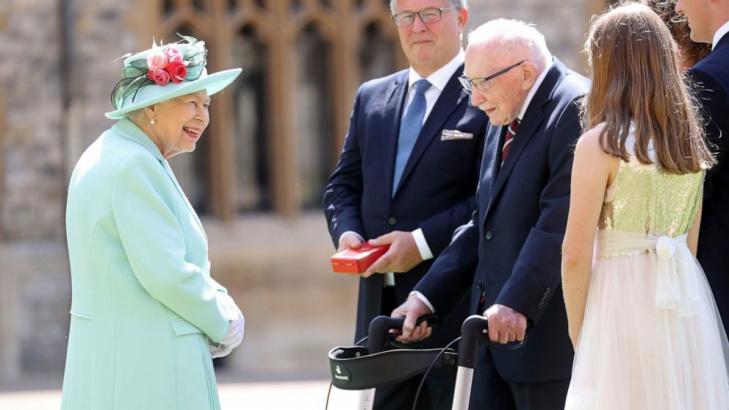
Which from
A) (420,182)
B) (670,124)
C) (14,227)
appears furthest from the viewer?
(14,227)

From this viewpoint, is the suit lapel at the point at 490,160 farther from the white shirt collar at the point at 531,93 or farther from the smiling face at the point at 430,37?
the smiling face at the point at 430,37

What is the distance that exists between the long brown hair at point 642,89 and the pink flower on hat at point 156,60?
124 cm

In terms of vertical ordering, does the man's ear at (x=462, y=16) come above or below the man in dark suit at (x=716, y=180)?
above

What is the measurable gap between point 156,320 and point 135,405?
0.80 ft

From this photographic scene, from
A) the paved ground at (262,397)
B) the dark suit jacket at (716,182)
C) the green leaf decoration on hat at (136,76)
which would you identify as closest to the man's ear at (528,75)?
the dark suit jacket at (716,182)

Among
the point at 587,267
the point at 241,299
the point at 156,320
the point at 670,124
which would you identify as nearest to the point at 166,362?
the point at 156,320

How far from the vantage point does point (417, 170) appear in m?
5.16

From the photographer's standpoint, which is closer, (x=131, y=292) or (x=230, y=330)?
(x=131, y=292)

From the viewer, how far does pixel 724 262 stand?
4230mm

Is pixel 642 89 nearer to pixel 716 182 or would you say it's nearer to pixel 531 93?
pixel 716 182

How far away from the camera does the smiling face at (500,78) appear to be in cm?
439

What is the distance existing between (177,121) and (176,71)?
0.15 m

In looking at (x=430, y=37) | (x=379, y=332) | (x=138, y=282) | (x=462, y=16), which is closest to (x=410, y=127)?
(x=430, y=37)

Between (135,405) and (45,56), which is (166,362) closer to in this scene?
(135,405)
